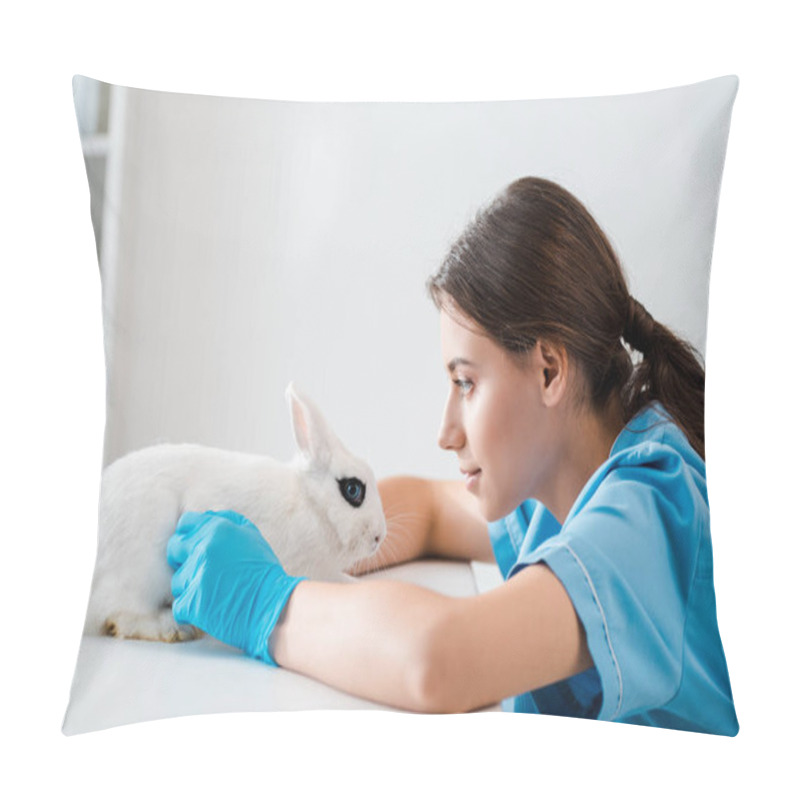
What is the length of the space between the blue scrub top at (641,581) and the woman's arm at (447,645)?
1.1 inches

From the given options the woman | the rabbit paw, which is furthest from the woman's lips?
the rabbit paw

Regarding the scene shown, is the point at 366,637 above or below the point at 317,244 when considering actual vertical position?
below

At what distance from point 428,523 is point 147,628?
0.39 metres

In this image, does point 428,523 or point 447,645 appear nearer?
point 447,645

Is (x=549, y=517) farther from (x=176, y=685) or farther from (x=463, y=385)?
(x=176, y=685)

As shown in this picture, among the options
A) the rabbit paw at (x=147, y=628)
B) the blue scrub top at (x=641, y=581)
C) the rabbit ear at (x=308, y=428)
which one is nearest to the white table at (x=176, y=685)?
the rabbit paw at (x=147, y=628)

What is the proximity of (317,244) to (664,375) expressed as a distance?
1.59 ft

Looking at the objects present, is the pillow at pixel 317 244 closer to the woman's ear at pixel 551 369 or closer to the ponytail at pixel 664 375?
the ponytail at pixel 664 375

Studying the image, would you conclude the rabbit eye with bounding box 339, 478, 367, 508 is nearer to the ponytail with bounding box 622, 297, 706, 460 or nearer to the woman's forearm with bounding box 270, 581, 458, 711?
the woman's forearm with bounding box 270, 581, 458, 711

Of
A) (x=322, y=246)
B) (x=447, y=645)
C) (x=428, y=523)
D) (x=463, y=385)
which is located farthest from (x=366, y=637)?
(x=322, y=246)

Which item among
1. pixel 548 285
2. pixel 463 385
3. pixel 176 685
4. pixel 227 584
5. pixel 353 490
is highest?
pixel 548 285

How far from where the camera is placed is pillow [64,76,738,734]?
4.80ft

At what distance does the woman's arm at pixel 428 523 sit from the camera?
150 cm

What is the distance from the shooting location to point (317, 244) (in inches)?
57.6
